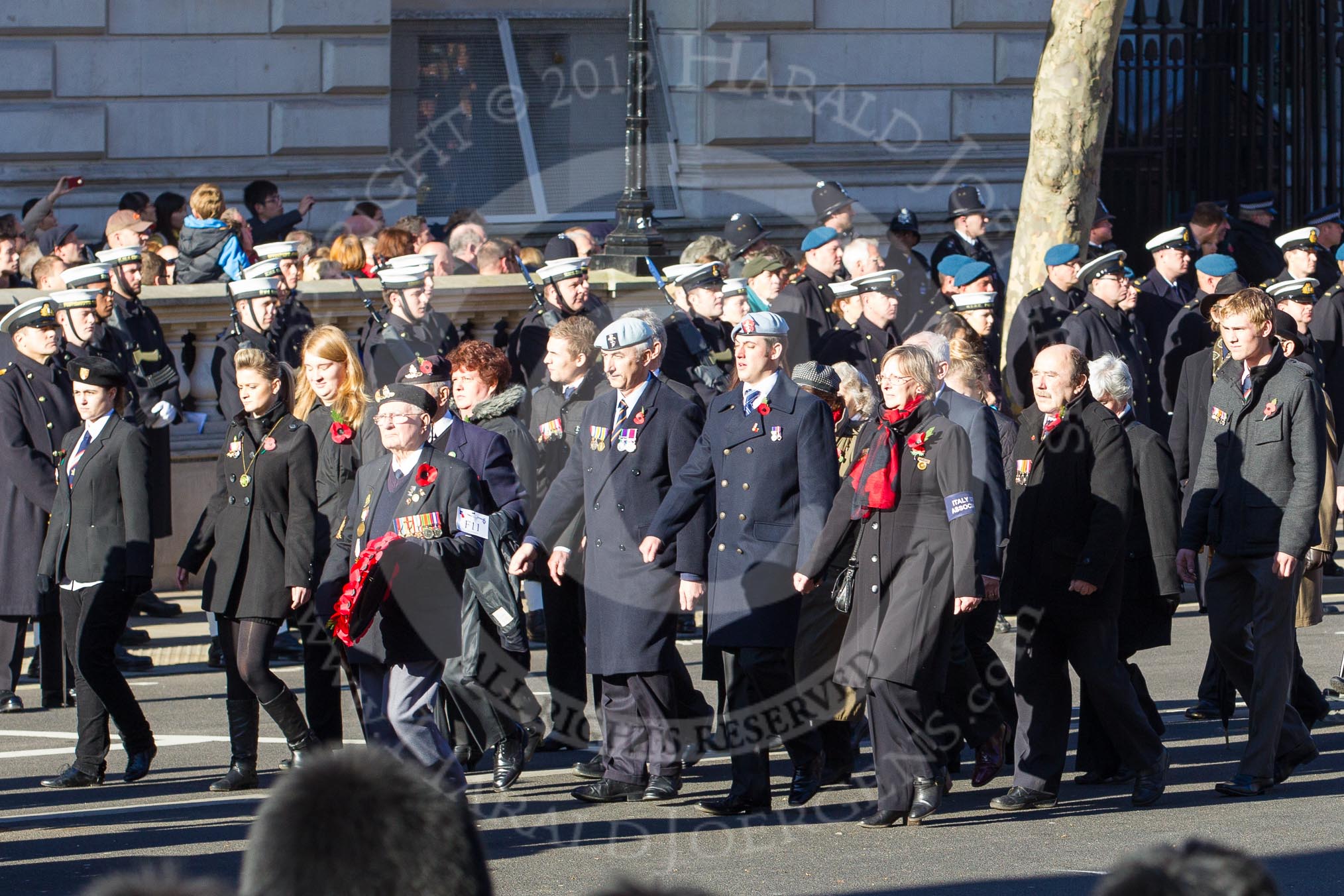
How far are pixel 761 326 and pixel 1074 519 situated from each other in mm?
1385

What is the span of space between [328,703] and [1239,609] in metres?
3.57

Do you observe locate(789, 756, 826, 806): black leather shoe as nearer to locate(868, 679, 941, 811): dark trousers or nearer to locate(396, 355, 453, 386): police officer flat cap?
locate(868, 679, 941, 811): dark trousers

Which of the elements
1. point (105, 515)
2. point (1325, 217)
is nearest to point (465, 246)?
point (105, 515)

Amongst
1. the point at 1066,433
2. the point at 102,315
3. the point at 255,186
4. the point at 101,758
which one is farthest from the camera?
the point at 255,186

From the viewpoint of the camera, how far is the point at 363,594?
22.7 feet

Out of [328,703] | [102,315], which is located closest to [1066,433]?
[328,703]

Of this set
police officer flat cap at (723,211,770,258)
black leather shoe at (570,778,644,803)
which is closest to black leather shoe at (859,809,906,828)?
black leather shoe at (570,778,644,803)

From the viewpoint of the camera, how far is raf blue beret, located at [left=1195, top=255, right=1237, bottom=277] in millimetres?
13273

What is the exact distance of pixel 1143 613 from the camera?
8.16 metres

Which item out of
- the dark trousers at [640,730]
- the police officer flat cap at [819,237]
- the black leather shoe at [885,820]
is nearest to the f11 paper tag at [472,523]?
the dark trousers at [640,730]

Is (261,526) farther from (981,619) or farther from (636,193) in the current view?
(636,193)

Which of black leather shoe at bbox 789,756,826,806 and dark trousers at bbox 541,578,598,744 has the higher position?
dark trousers at bbox 541,578,598,744

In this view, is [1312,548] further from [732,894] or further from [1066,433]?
[732,894]

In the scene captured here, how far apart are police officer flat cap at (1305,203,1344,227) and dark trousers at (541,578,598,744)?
1040cm
